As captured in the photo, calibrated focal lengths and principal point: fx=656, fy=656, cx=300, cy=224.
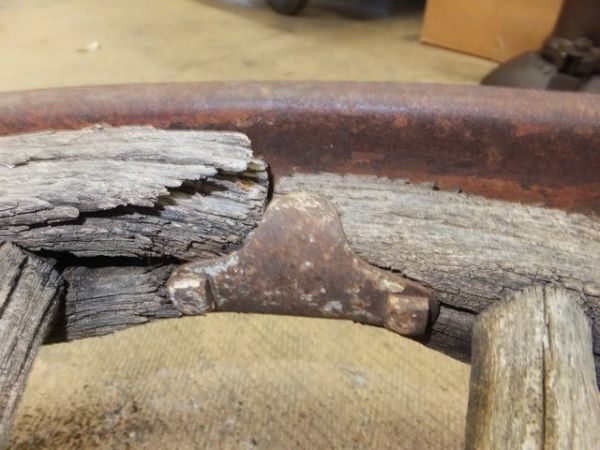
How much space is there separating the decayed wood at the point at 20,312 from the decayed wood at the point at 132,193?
1.0 inches

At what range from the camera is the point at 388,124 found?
2.93ft

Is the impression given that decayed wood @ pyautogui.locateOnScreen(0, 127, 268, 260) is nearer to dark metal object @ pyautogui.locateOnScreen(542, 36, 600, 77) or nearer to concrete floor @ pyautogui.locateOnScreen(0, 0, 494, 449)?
concrete floor @ pyautogui.locateOnScreen(0, 0, 494, 449)

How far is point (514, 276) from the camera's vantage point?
722 mm

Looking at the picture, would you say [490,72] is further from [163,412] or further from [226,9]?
[163,412]

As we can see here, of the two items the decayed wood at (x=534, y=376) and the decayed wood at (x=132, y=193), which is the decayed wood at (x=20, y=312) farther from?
the decayed wood at (x=534, y=376)

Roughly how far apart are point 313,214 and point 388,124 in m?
0.19

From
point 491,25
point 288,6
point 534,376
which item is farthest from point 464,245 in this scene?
point 288,6

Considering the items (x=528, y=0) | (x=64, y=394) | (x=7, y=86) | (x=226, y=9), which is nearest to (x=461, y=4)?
(x=528, y=0)

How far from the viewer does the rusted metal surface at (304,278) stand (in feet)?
2.48

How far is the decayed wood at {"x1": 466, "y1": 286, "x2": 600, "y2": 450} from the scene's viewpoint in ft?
1.90

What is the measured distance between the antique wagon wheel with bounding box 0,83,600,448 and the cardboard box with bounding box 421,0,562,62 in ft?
5.34

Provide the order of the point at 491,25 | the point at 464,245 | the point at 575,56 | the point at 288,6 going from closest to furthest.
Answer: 1. the point at 464,245
2. the point at 575,56
3. the point at 491,25
4. the point at 288,6

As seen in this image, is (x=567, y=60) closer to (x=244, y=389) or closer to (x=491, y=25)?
(x=491, y=25)

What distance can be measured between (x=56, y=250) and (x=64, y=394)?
0.58m
